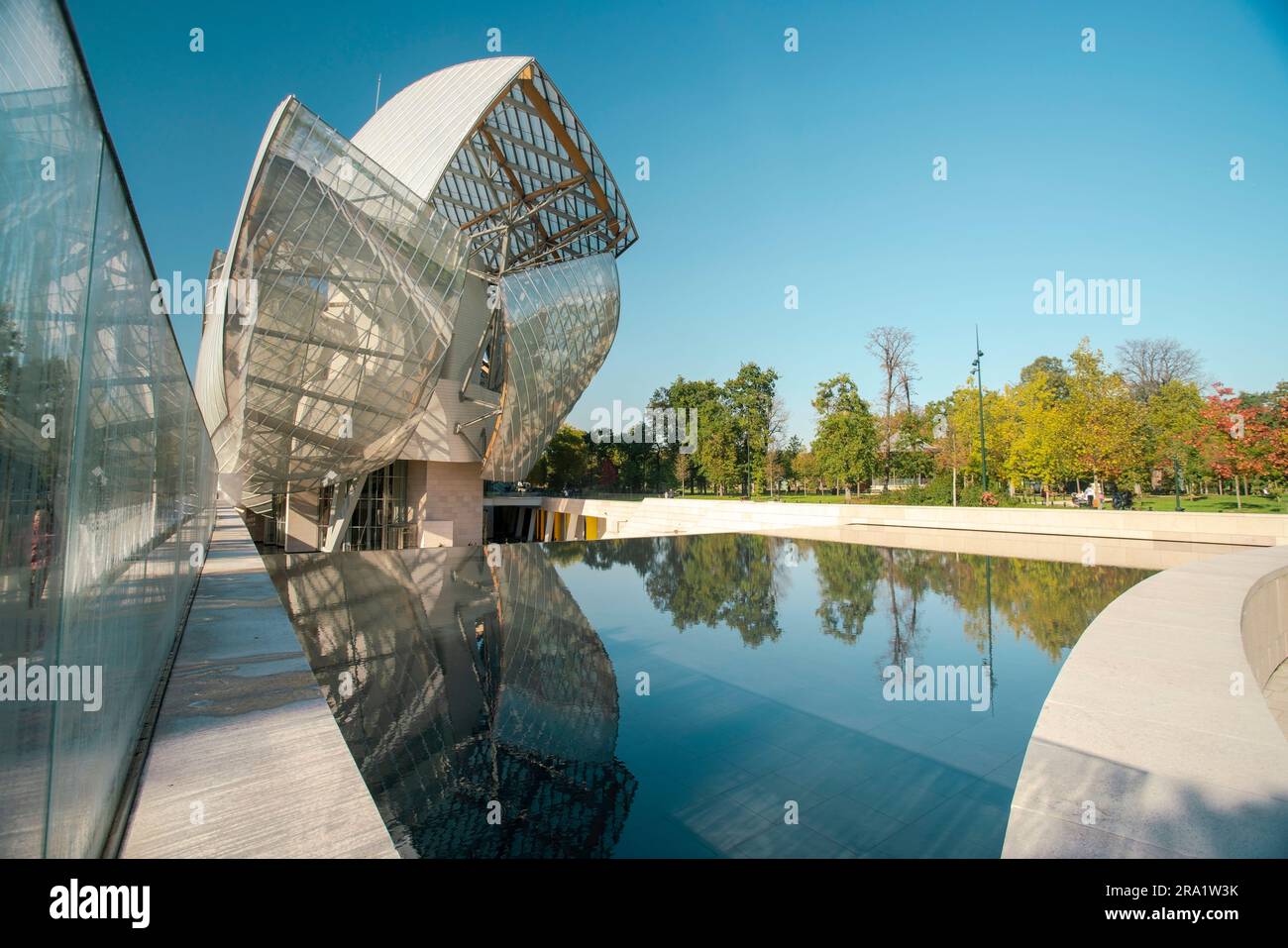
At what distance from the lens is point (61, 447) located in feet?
5.33

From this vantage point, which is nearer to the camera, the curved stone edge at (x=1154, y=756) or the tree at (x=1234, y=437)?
the curved stone edge at (x=1154, y=756)

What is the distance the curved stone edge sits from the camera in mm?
2408

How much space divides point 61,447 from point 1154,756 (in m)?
4.80

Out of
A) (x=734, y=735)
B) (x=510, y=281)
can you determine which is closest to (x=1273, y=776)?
(x=734, y=735)

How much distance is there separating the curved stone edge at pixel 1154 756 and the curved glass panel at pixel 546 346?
25.2 meters

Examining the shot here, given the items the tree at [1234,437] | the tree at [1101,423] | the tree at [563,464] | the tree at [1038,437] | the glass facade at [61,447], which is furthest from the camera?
the tree at [563,464]

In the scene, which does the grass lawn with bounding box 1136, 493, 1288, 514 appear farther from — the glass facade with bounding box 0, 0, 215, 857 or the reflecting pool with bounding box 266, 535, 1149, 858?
the glass facade with bounding box 0, 0, 215, 857

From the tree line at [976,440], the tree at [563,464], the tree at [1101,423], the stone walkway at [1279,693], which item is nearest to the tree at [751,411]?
the tree line at [976,440]

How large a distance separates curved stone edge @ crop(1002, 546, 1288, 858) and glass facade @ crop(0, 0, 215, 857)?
3273 mm

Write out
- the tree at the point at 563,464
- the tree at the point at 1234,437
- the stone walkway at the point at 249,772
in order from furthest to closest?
the tree at the point at 563,464 → the tree at the point at 1234,437 → the stone walkway at the point at 249,772

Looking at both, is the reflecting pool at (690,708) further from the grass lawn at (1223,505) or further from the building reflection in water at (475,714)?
the grass lawn at (1223,505)

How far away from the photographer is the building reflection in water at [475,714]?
2.84 m

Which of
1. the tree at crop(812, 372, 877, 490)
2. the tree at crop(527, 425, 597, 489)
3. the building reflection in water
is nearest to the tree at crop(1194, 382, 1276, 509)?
the tree at crop(812, 372, 877, 490)

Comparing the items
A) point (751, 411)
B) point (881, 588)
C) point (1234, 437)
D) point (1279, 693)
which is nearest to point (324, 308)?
point (881, 588)
